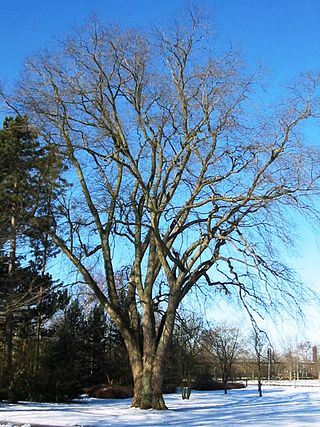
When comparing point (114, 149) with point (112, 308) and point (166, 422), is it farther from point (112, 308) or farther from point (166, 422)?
point (166, 422)

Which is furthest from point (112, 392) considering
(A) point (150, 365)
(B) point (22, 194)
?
(B) point (22, 194)

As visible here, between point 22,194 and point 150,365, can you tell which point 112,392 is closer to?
point 150,365

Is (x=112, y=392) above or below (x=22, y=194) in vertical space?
below

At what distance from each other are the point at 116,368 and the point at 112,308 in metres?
19.4

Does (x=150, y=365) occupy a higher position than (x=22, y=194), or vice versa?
(x=22, y=194)

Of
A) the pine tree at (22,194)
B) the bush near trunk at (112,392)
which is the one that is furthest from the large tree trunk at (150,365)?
the bush near trunk at (112,392)

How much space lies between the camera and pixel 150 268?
20.0m

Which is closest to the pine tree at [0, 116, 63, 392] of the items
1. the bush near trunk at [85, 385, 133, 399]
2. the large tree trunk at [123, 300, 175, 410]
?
the large tree trunk at [123, 300, 175, 410]

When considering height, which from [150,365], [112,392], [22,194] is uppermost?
[22,194]

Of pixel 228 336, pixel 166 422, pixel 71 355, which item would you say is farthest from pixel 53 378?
pixel 228 336

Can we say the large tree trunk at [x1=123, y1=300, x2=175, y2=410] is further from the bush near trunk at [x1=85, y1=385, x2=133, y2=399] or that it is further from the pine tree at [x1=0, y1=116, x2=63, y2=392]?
the bush near trunk at [x1=85, y1=385, x2=133, y2=399]

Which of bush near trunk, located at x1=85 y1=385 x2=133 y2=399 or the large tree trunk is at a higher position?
the large tree trunk

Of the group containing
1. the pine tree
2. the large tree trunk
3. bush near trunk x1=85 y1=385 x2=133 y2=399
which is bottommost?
bush near trunk x1=85 y1=385 x2=133 y2=399

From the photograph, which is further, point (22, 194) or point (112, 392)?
point (112, 392)
